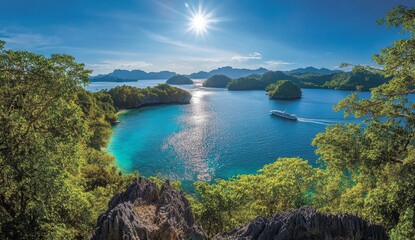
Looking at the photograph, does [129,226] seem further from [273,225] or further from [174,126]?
[174,126]

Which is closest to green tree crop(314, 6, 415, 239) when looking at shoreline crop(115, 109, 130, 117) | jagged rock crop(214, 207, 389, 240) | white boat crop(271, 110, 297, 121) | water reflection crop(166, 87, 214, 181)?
jagged rock crop(214, 207, 389, 240)

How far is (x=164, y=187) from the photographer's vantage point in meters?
19.2

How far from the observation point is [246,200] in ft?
96.1

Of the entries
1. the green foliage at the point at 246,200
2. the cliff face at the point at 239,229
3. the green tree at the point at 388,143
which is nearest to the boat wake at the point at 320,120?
the green foliage at the point at 246,200

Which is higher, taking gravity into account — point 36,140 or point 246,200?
point 36,140

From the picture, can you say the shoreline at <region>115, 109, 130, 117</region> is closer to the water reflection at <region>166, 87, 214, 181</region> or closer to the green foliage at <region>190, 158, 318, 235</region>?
the water reflection at <region>166, 87, 214, 181</region>

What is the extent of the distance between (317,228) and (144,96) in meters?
172

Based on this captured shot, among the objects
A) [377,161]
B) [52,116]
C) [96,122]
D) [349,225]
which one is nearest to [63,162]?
[52,116]

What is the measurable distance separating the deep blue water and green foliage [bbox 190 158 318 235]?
30531 mm

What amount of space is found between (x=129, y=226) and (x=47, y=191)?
241 inches

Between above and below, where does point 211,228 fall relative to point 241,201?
below

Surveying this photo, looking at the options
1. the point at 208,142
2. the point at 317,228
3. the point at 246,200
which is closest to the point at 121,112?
the point at 208,142

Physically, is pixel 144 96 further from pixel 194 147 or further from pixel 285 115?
pixel 194 147

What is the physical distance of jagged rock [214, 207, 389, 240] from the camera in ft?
43.6
